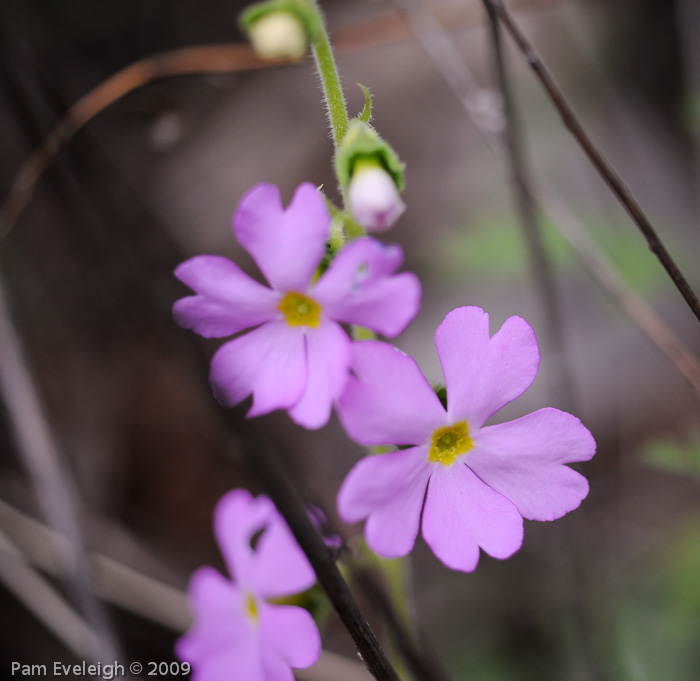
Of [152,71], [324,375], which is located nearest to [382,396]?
[324,375]

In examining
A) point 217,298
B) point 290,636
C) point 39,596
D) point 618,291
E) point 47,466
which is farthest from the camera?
point 39,596

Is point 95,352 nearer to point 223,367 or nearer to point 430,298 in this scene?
point 430,298

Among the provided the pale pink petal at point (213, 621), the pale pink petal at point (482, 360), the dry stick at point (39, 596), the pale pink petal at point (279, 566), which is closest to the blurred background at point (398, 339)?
the dry stick at point (39, 596)

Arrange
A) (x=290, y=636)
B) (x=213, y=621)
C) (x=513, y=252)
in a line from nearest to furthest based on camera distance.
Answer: (x=290, y=636) < (x=213, y=621) < (x=513, y=252)

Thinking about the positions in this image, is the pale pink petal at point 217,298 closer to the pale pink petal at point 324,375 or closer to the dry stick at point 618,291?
the pale pink petal at point 324,375

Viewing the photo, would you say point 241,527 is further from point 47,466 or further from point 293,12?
point 293,12
